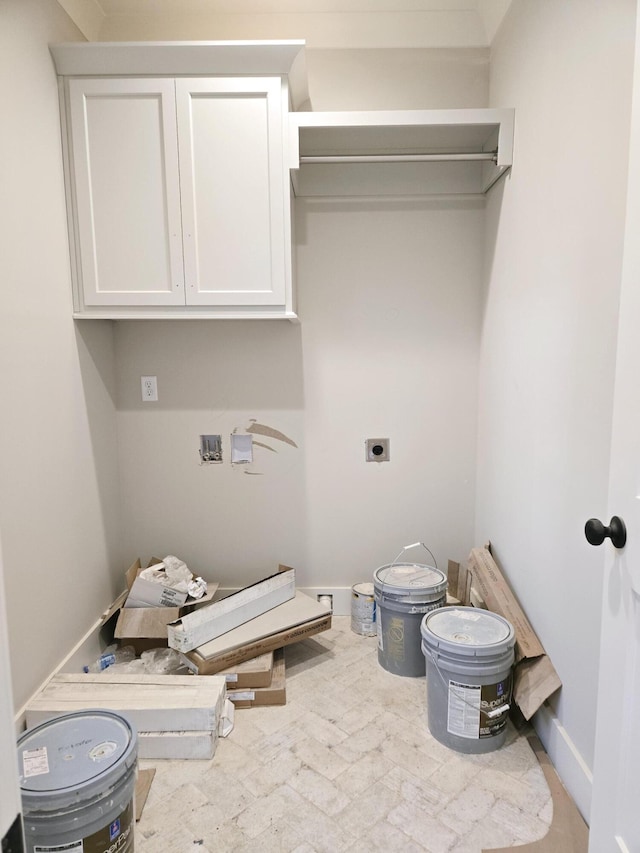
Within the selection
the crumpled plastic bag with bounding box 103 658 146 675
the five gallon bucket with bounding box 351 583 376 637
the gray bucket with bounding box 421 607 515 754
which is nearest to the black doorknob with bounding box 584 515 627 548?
the gray bucket with bounding box 421 607 515 754

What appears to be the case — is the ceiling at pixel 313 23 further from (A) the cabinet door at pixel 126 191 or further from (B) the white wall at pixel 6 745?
(B) the white wall at pixel 6 745

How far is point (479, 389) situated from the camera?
2.77 meters

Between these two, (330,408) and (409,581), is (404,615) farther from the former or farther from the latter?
(330,408)

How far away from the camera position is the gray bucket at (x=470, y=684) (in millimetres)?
1828

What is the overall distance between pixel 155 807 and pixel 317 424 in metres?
1.72

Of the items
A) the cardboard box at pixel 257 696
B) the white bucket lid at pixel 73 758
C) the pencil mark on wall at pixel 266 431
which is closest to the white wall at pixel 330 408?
the pencil mark on wall at pixel 266 431

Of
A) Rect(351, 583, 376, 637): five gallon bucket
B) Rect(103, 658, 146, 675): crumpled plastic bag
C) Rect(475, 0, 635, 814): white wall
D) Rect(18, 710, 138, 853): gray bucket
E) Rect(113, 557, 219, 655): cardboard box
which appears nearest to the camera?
Rect(18, 710, 138, 853): gray bucket

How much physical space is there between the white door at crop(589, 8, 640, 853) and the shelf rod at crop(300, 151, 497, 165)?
1401 millimetres

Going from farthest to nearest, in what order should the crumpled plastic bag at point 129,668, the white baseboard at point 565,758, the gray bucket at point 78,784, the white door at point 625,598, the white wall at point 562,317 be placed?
the crumpled plastic bag at point 129,668 → the white baseboard at point 565,758 → the white wall at point 562,317 → the gray bucket at point 78,784 → the white door at point 625,598

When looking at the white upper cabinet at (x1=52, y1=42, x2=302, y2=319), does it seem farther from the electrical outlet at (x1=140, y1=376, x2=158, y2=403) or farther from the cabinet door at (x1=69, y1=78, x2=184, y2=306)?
the electrical outlet at (x1=140, y1=376, x2=158, y2=403)

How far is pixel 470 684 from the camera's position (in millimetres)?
1837

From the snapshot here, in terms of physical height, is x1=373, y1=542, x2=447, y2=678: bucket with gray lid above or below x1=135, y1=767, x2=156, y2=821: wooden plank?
above

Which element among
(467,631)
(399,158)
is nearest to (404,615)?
(467,631)

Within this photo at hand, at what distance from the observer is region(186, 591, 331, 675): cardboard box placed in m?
2.17
